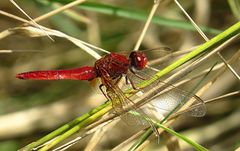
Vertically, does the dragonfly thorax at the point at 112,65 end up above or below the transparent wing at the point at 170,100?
above

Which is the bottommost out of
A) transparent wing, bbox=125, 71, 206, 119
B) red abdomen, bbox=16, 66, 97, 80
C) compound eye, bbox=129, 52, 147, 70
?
transparent wing, bbox=125, 71, 206, 119

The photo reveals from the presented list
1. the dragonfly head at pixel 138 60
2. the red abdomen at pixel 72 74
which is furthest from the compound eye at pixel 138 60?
the red abdomen at pixel 72 74

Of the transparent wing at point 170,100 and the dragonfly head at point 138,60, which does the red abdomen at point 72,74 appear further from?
the transparent wing at point 170,100

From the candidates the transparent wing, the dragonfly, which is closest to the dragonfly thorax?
the dragonfly

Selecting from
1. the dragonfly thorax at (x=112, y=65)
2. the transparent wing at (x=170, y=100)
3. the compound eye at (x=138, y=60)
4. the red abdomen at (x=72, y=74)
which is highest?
the red abdomen at (x=72, y=74)

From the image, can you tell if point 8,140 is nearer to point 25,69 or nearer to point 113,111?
point 25,69

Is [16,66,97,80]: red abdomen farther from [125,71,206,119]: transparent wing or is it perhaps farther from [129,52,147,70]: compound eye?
[125,71,206,119]: transparent wing

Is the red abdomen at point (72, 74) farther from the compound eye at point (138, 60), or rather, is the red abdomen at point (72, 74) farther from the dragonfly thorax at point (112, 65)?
the compound eye at point (138, 60)

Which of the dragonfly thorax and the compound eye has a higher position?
the dragonfly thorax

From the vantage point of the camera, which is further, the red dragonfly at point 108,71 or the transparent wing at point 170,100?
the red dragonfly at point 108,71
